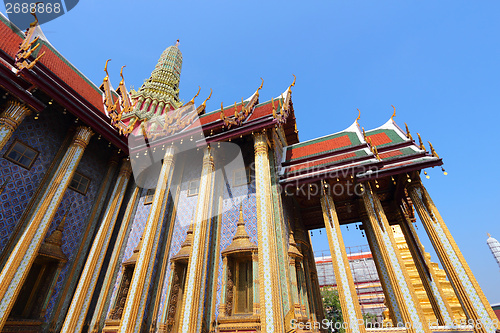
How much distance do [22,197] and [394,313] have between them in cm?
1176

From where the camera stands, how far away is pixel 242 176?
376 inches

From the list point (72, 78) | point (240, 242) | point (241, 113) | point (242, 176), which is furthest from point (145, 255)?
point (72, 78)

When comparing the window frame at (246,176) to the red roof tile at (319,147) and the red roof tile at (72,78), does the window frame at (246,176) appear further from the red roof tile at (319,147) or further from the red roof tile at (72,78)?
the red roof tile at (72,78)

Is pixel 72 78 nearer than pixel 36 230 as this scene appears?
No

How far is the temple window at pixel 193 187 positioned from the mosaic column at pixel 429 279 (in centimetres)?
791

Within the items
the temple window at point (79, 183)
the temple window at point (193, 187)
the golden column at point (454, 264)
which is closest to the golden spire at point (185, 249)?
the temple window at point (193, 187)

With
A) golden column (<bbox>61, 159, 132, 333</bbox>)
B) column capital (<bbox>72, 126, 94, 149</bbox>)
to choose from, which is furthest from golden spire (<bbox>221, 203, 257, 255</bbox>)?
column capital (<bbox>72, 126, 94, 149</bbox>)

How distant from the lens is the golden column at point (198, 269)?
629cm

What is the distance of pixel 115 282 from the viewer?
855 centimetres

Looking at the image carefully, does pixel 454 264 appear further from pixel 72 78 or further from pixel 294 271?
pixel 72 78

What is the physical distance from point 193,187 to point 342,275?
5947 millimetres

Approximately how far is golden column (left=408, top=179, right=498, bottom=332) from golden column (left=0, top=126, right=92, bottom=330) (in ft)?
36.1

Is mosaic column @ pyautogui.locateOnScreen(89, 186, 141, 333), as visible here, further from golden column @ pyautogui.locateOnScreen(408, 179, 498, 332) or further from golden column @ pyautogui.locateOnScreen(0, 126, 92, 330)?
golden column @ pyautogui.locateOnScreen(408, 179, 498, 332)

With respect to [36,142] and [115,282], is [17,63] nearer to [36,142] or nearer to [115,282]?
[36,142]
